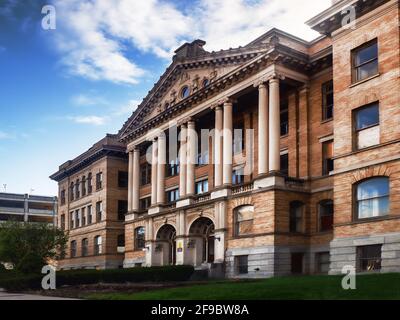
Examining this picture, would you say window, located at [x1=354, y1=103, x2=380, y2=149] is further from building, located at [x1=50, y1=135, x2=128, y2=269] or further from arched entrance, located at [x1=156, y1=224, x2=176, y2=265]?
building, located at [x1=50, y1=135, x2=128, y2=269]

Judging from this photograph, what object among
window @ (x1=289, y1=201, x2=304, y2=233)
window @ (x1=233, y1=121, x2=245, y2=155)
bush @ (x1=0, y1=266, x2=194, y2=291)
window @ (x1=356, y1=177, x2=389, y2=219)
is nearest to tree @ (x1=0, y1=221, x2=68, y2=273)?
bush @ (x1=0, y1=266, x2=194, y2=291)

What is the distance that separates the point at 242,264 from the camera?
127ft

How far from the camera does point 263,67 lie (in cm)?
3878

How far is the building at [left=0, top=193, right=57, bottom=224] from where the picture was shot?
122 m

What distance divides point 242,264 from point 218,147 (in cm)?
908

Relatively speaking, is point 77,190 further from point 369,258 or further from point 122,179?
point 369,258

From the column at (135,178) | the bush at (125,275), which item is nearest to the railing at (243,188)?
the bush at (125,275)

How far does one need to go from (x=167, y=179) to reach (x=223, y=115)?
13138mm

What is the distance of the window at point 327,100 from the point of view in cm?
3759

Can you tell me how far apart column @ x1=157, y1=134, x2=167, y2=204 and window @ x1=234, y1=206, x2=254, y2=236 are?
11827mm

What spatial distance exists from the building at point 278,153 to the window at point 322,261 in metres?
0.08

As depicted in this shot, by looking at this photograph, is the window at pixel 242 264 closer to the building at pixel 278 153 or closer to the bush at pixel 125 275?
the building at pixel 278 153

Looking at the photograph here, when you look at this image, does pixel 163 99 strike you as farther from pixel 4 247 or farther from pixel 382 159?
pixel 382 159

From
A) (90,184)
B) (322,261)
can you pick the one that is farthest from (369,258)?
(90,184)
